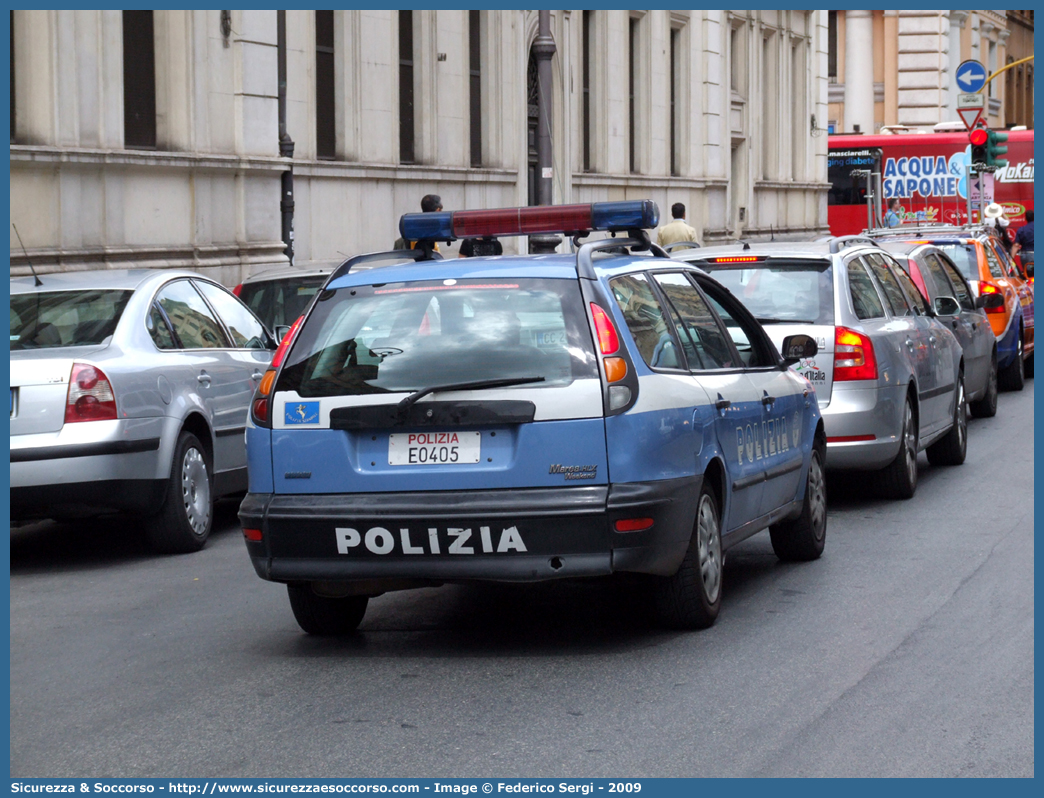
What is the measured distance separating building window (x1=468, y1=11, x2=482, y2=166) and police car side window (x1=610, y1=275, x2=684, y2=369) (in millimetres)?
20810

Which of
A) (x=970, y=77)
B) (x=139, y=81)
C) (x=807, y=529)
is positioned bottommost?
(x=807, y=529)

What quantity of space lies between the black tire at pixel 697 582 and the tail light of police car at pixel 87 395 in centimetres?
357

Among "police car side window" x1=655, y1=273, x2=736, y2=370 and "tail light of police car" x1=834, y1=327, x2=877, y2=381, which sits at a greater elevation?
"police car side window" x1=655, y1=273, x2=736, y2=370

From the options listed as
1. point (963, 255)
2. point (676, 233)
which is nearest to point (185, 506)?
point (963, 255)

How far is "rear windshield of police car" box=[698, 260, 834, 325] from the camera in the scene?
35.5ft

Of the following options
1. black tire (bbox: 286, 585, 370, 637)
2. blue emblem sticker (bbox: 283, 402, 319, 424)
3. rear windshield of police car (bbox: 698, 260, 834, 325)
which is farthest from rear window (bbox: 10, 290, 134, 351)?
rear windshield of police car (bbox: 698, 260, 834, 325)

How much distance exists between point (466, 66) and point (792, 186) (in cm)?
1786

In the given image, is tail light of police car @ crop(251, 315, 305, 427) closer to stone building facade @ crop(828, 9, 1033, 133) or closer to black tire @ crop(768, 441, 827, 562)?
black tire @ crop(768, 441, 827, 562)

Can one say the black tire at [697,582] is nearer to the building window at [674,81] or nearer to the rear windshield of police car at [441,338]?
the rear windshield of police car at [441,338]

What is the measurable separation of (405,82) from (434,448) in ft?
64.9

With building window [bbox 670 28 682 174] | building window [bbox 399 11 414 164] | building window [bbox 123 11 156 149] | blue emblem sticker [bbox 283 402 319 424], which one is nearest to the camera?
blue emblem sticker [bbox 283 402 319 424]

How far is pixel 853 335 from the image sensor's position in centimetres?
1068

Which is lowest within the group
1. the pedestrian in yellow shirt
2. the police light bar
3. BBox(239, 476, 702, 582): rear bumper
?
BBox(239, 476, 702, 582): rear bumper

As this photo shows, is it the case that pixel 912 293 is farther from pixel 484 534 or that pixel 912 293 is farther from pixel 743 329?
pixel 484 534
